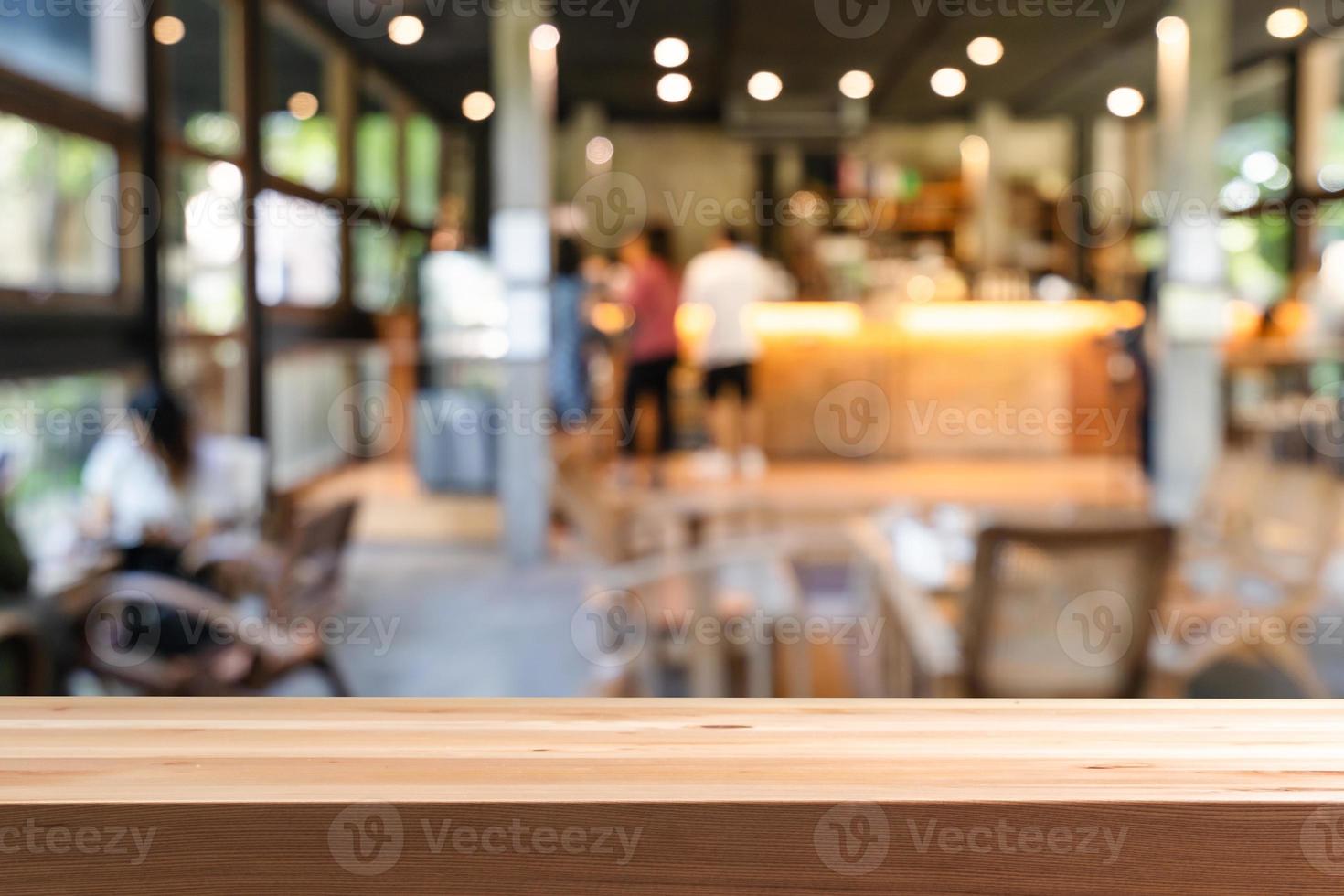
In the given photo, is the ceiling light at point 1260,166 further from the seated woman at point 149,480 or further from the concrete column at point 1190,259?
the seated woman at point 149,480

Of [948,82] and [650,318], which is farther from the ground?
[948,82]

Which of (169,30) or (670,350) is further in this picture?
(670,350)

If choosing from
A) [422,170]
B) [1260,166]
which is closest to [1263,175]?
[1260,166]

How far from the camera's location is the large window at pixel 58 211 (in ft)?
14.9

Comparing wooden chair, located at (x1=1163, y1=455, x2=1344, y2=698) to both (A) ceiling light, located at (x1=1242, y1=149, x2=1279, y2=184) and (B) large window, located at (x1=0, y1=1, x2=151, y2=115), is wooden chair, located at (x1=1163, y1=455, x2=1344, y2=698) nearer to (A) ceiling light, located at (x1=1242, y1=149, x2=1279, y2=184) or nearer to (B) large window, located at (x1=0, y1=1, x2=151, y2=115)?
(B) large window, located at (x1=0, y1=1, x2=151, y2=115)

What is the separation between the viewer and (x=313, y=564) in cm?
398

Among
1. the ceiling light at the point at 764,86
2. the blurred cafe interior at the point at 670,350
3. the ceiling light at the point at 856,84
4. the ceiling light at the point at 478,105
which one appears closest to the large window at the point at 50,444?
the blurred cafe interior at the point at 670,350

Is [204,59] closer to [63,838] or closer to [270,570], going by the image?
[270,570]

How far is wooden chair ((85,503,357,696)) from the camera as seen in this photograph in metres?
3.53

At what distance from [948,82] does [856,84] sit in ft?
7.28

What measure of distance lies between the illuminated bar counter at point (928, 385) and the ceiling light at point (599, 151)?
14.9 feet

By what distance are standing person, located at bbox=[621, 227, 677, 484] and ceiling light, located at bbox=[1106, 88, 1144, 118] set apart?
4077 millimetres

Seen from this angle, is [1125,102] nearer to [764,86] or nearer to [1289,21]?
[764,86]

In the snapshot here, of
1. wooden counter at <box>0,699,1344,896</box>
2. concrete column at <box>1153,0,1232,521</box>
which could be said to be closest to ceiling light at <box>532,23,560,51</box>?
concrete column at <box>1153,0,1232,521</box>
